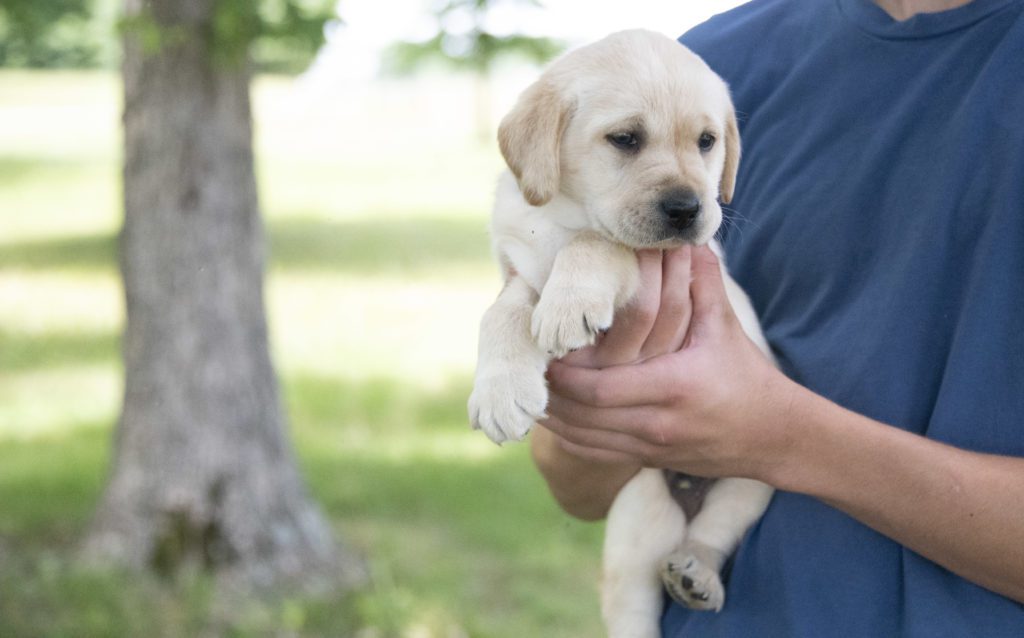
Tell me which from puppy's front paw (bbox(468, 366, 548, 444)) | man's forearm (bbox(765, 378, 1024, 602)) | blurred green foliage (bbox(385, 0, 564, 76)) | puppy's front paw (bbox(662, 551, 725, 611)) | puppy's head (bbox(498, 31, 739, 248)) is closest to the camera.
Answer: man's forearm (bbox(765, 378, 1024, 602))

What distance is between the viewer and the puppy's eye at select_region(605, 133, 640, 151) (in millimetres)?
2316

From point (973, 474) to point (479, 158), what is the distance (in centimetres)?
2212

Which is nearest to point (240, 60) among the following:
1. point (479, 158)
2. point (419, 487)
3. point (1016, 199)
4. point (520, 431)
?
point (419, 487)

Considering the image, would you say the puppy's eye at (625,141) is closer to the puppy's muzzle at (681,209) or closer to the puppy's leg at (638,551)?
the puppy's muzzle at (681,209)

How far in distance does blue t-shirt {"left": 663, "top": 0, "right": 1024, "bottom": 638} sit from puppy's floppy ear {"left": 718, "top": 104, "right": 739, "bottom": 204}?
0.13m

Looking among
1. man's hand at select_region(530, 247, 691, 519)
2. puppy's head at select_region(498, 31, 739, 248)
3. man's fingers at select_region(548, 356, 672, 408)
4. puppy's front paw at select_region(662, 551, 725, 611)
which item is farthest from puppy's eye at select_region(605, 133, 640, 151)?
puppy's front paw at select_region(662, 551, 725, 611)

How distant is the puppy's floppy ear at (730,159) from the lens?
2.37 m

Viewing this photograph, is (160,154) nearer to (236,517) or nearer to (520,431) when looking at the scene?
(236,517)

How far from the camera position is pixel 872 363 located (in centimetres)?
194

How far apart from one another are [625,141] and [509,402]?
2.16 feet

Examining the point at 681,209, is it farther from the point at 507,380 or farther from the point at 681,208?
the point at 507,380

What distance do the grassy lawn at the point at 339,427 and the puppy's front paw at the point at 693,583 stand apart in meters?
1.03

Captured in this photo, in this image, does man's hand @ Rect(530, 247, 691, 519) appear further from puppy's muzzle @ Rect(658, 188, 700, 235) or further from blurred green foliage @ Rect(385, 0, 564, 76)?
blurred green foliage @ Rect(385, 0, 564, 76)

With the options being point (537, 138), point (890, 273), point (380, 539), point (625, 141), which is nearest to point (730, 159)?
point (625, 141)
